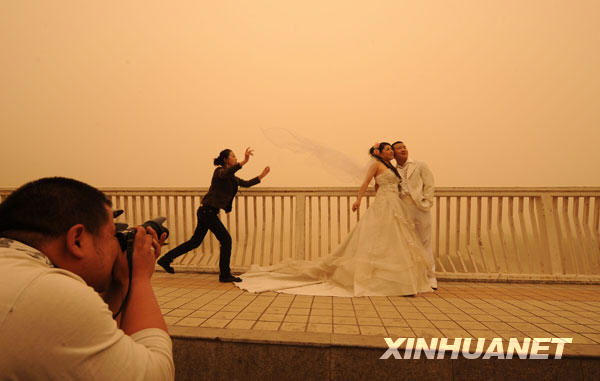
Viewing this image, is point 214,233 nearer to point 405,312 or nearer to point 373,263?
point 373,263

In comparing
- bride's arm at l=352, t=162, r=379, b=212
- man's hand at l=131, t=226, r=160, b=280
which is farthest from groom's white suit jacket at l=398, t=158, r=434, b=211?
man's hand at l=131, t=226, r=160, b=280

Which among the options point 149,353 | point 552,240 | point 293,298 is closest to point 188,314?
point 293,298

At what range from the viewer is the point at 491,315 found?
2.16m

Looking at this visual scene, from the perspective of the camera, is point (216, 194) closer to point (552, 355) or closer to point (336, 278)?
point (336, 278)

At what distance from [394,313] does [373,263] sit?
2.35 ft

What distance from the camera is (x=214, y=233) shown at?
323 centimetres

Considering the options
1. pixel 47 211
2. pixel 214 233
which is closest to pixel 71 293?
pixel 47 211

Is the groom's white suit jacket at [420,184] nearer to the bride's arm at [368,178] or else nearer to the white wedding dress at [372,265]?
the white wedding dress at [372,265]

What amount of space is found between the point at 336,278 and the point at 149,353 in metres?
2.58

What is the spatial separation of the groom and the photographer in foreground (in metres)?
2.99

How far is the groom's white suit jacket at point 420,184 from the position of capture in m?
3.25

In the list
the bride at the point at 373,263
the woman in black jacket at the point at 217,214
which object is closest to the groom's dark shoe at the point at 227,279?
the woman in black jacket at the point at 217,214

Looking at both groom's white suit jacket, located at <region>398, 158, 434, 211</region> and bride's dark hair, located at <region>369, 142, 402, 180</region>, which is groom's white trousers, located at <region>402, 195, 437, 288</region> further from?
bride's dark hair, located at <region>369, 142, 402, 180</region>

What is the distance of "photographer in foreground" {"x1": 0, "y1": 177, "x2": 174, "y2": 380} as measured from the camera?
1.61ft
